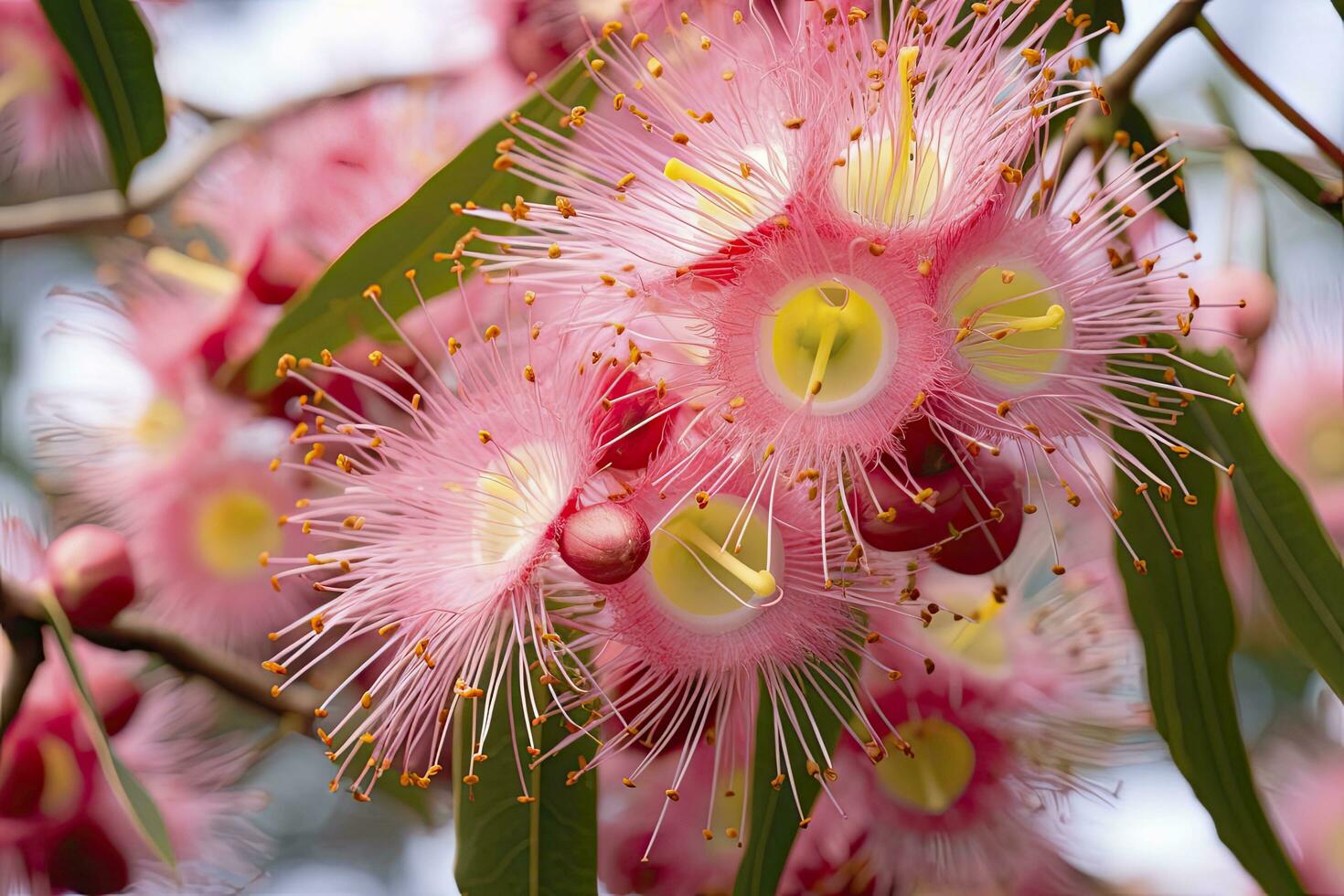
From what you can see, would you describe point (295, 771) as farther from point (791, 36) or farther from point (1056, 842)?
point (791, 36)

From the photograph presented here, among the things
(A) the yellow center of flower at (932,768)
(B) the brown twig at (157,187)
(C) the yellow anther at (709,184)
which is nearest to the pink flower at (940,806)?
(A) the yellow center of flower at (932,768)

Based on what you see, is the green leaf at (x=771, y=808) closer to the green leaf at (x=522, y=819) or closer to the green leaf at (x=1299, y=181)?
the green leaf at (x=522, y=819)

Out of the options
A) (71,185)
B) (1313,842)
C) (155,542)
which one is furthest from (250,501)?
(1313,842)

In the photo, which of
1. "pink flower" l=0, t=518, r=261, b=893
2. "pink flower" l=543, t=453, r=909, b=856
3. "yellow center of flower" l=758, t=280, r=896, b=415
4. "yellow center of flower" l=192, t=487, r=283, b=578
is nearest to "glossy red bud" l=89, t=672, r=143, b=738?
"pink flower" l=0, t=518, r=261, b=893

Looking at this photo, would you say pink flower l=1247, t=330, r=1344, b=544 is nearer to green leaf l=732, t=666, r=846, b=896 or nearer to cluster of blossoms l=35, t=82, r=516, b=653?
green leaf l=732, t=666, r=846, b=896

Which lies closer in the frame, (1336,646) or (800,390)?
(800,390)
